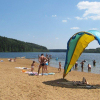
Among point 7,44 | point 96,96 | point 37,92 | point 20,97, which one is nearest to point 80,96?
point 96,96

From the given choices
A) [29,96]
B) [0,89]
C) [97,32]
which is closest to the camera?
[29,96]

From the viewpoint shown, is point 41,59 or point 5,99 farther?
point 41,59

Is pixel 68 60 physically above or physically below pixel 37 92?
above

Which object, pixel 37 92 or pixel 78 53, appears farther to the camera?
pixel 78 53

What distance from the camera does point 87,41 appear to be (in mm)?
8797

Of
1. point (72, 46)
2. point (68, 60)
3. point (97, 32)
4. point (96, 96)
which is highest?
point (97, 32)

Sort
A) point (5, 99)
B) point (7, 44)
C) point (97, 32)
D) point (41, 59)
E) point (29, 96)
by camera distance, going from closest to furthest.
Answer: point (5, 99), point (29, 96), point (97, 32), point (41, 59), point (7, 44)

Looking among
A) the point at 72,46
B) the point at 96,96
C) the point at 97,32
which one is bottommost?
the point at 96,96

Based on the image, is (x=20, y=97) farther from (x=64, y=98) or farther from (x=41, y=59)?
(x=41, y=59)

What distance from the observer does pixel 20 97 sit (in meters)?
5.21

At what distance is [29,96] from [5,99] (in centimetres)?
99

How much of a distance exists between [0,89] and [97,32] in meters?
6.57

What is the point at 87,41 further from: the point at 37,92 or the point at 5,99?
the point at 5,99

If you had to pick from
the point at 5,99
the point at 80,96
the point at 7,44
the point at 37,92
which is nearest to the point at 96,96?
the point at 80,96
